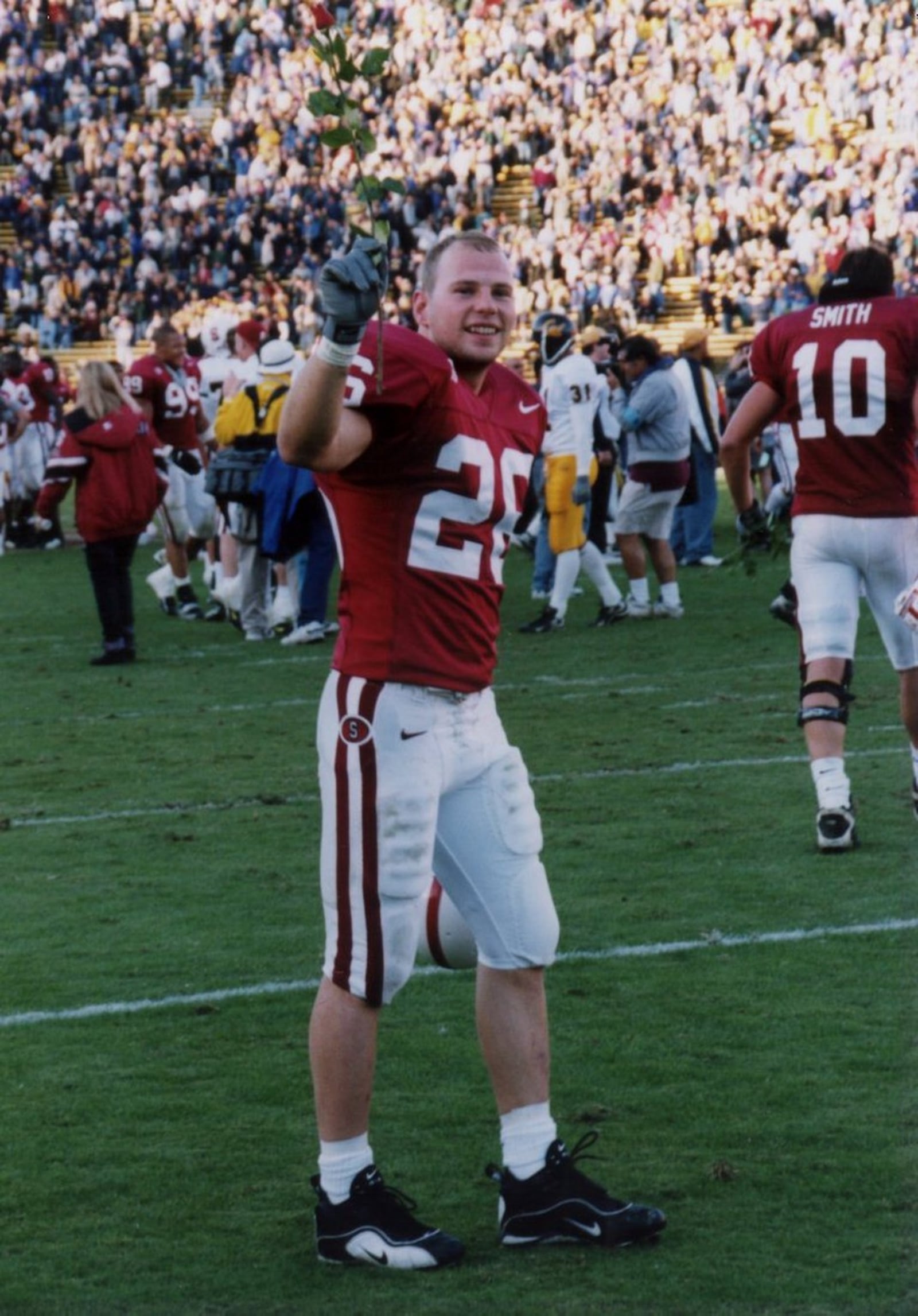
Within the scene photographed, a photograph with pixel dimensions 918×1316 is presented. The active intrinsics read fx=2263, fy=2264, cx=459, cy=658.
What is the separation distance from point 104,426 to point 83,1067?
8.19 m

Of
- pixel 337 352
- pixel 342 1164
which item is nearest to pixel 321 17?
pixel 337 352

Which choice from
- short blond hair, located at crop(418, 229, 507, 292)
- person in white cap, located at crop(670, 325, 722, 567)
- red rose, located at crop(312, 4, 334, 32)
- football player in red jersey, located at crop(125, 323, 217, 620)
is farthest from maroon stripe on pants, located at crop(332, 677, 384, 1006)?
person in white cap, located at crop(670, 325, 722, 567)

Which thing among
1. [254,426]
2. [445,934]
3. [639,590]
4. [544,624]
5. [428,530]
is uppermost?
[428,530]

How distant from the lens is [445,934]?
4.46 m

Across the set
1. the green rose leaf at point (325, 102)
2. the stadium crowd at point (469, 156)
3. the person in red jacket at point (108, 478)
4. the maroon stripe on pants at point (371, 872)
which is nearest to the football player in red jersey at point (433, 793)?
the maroon stripe on pants at point (371, 872)

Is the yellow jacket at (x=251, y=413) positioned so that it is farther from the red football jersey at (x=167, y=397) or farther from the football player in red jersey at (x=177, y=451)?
the red football jersey at (x=167, y=397)

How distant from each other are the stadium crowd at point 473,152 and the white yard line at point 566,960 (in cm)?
2646

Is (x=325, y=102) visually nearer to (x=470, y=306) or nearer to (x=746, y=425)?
(x=470, y=306)

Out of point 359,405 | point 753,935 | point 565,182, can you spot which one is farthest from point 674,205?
point 359,405

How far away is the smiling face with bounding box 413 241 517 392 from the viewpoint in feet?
13.9

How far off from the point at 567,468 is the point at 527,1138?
33.0 feet

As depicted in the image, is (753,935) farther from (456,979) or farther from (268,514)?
(268,514)

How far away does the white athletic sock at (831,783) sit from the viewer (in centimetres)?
735

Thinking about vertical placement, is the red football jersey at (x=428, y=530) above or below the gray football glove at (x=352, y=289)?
below
